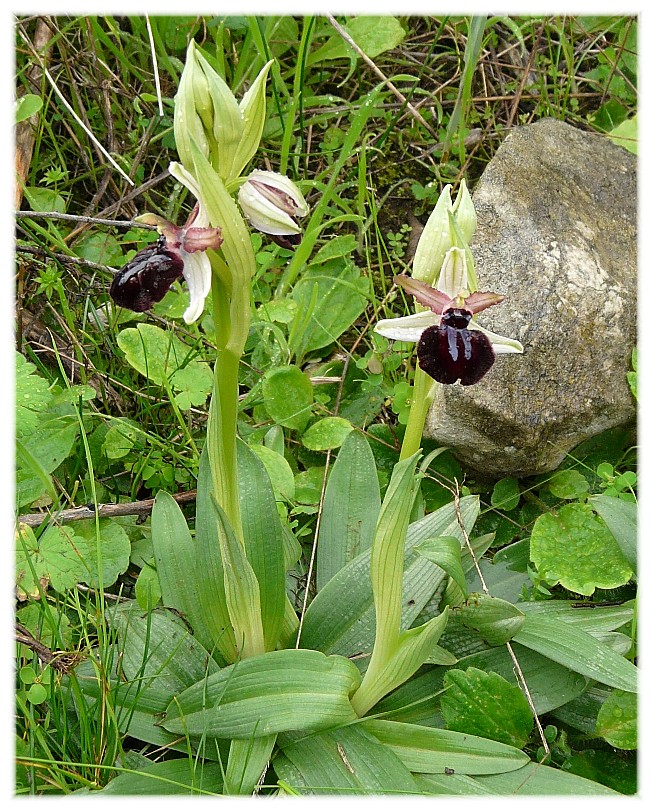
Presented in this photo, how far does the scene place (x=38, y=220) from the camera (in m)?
2.36

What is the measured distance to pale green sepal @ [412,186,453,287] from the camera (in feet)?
3.85

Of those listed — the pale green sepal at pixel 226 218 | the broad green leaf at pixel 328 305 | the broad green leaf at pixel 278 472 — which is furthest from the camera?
the broad green leaf at pixel 328 305

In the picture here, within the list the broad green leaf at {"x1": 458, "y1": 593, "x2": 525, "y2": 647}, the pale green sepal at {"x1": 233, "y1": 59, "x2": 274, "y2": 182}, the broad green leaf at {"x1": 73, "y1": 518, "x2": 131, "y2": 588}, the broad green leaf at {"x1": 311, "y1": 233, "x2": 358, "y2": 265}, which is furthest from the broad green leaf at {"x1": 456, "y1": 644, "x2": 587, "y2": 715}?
the broad green leaf at {"x1": 311, "y1": 233, "x2": 358, "y2": 265}

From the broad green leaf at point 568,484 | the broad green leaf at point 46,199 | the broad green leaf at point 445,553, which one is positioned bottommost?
the broad green leaf at point 568,484

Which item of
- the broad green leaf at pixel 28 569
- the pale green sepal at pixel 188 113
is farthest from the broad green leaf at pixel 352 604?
the pale green sepal at pixel 188 113

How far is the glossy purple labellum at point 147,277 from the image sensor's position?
109cm

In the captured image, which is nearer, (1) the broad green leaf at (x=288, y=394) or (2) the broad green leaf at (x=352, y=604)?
(2) the broad green leaf at (x=352, y=604)

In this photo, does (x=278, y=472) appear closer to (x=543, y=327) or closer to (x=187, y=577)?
(x=187, y=577)

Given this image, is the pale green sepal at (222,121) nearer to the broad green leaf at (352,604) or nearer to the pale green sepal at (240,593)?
the pale green sepal at (240,593)

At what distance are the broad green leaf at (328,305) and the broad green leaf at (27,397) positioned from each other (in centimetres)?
76

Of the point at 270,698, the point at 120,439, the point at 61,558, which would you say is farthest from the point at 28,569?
the point at 270,698

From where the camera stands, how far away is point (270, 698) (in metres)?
1.41

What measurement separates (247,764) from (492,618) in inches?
20.8

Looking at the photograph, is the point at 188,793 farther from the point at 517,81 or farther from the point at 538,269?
the point at 517,81
